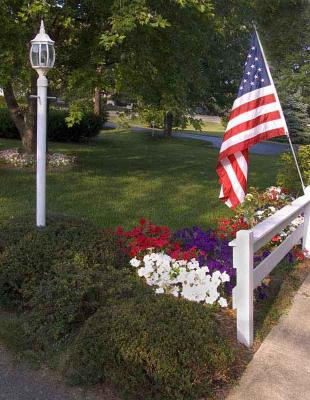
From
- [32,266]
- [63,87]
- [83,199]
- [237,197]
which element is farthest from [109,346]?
[63,87]

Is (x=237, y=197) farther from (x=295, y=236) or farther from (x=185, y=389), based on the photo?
(x=185, y=389)

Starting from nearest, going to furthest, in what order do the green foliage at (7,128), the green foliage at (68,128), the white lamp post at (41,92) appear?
the white lamp post at (41,92) < the green foliage at (7,128) < the green foliage at (68,128)

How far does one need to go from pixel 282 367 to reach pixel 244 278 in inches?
24.7

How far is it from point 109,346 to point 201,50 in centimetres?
1120

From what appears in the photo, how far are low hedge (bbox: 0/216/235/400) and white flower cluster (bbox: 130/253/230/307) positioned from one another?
6.0 inches

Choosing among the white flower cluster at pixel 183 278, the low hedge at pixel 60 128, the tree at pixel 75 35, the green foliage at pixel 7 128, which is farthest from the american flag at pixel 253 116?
the green foliage at pixel 7 128

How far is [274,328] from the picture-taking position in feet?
14.0

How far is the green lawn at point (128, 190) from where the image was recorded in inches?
331

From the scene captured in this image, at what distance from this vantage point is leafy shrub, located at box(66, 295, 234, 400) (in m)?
3.10

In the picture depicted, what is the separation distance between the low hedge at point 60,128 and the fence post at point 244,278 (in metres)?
18.6

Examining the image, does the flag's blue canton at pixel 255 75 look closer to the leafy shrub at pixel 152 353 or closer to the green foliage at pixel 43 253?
the green foliage at pixel 43 253

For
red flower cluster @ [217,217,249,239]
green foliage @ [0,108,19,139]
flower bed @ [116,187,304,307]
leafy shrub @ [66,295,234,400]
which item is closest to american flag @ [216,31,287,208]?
flower bed @ [116,187,304,307]

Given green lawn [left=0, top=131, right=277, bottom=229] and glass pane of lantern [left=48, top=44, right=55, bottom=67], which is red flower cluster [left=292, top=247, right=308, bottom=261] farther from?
glass pane of lantern [left=48, top=44, right=55, bottom=67]

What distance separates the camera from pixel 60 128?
2209 cm
